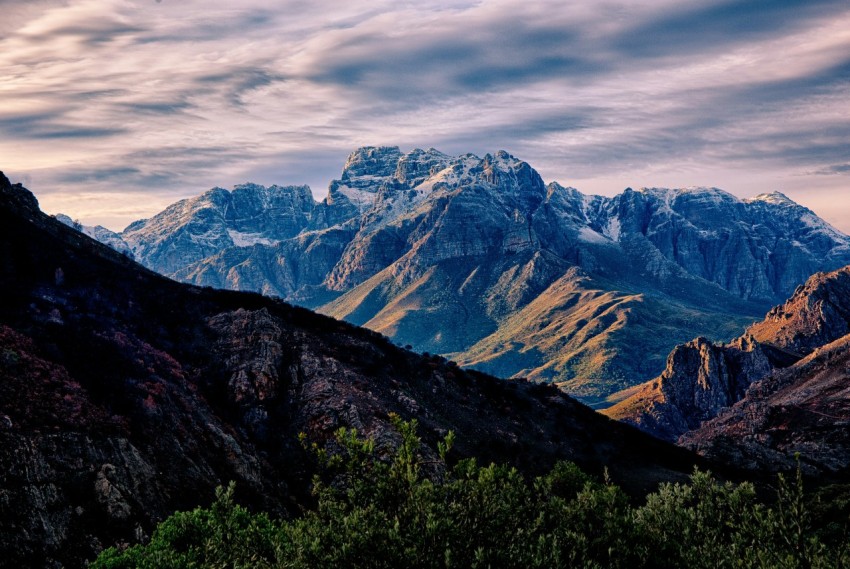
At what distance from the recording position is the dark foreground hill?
61.6 meters

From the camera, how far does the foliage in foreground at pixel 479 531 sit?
3209 cm

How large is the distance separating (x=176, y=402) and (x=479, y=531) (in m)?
65.6

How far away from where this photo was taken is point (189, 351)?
A: 110 m

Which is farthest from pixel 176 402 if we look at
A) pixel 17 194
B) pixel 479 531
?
pixel 17 194

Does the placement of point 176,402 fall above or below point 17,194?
below

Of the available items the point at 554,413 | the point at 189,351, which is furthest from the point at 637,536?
the point at 554,413

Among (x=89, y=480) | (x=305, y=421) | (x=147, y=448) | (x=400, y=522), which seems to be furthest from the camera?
(x=305, y=421)

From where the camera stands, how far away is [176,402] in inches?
3442

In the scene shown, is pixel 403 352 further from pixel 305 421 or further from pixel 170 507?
pixel 170 507

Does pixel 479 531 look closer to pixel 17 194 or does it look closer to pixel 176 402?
pixel 176 402

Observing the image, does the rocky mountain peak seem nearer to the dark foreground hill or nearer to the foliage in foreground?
the dark foreground hill

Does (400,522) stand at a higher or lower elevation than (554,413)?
higher

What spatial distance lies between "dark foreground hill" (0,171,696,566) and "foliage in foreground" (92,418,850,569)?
51.5ft

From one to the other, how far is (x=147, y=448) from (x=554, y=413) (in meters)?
96.9
